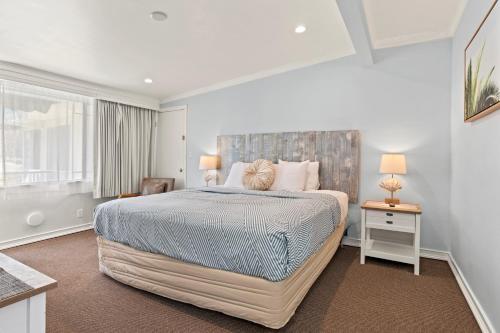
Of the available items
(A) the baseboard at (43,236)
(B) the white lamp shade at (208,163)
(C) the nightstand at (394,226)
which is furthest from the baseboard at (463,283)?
(A) the baseboard at (43,236)

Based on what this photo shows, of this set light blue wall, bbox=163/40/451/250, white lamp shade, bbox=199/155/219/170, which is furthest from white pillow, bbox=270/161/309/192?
white lamp shade, bbox=199/155/219/170

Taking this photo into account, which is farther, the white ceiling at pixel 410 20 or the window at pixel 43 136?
the window at pixel 43 136

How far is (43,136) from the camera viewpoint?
3.64 metres

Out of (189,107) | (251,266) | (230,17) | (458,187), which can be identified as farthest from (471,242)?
(189,107)

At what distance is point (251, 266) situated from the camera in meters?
1.64

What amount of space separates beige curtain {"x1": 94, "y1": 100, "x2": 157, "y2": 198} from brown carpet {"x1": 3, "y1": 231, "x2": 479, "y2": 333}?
180 cm

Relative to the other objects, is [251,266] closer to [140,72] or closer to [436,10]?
[436,10]

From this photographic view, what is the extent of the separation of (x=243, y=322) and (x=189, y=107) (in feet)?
12.9

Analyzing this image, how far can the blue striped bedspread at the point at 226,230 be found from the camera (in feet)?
5.26

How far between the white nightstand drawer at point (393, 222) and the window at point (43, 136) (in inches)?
163

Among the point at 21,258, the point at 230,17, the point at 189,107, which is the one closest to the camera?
the point at 230,17

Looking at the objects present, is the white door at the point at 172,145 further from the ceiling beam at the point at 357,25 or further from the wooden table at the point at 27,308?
the wooden table at the point at 27,308

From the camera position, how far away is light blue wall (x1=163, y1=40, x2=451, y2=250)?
301 centimetres

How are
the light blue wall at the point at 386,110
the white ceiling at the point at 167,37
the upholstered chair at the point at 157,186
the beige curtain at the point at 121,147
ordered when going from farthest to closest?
the upholstered chair at the point at 157,186 < the beige curtain at the point at 121,147 < the light blue wall at the point at 386,110 < the white ceiling at the point at 167,37
